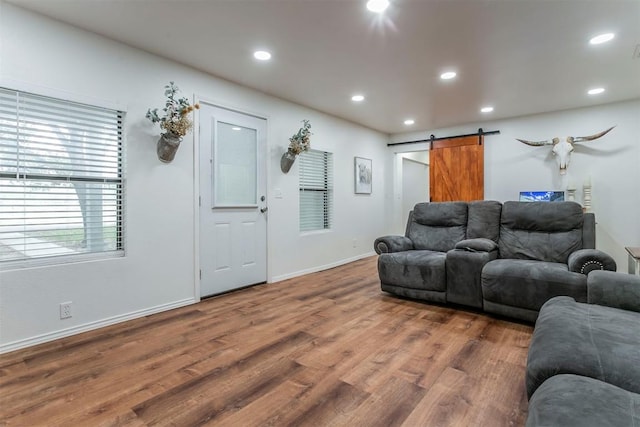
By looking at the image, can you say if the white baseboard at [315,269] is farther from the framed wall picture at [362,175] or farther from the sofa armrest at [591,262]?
the sofa armrest at [591,262]

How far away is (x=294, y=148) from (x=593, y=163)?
440cm

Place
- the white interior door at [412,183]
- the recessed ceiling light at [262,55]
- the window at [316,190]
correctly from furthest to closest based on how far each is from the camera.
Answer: the white interior door at [412,183] < the window at [316,190] < the recessed ceiling light at [262,55]

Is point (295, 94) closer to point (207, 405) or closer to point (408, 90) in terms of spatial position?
point (408, 90)

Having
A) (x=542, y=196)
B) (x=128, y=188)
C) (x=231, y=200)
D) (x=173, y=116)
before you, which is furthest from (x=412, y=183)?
(x=128, y=188)

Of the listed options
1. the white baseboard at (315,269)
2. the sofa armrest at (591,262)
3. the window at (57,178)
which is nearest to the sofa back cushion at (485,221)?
the sofa armrest at (591,262)

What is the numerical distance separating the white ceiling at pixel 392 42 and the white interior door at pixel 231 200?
58 cm

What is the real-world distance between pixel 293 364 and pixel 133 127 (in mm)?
2415

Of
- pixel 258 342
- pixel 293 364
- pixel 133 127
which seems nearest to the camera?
pixel 293 364

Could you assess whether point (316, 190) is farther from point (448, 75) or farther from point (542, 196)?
point (542, 196)

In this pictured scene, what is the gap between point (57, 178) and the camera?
8.02 ft

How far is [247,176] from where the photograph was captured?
3.86 meters

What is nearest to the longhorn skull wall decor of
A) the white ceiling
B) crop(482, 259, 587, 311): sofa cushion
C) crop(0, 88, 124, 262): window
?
the white ceiling

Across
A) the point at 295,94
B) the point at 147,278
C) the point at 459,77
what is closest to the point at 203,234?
the point at 147,278

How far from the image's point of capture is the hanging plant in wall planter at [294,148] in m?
4.18
